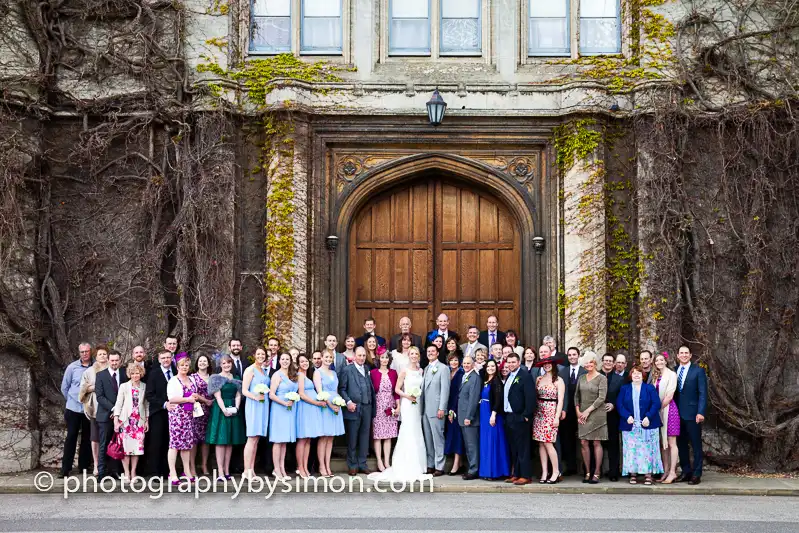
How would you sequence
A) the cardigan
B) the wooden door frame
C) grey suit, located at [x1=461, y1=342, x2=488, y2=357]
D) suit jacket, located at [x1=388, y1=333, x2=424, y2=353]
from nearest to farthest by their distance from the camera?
the cardigan, grey suit, located at [x1=461, y1=342, x2=488, y2=357], suit jacket, located at [x1=388, y1=333, x2=424, y2=353], the wooden door frame

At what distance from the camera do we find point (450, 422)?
13391 millimetres

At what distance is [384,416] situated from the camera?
44.0 ft

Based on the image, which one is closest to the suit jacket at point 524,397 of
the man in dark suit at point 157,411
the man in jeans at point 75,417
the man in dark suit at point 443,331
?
the man in dark suit at point 443,331

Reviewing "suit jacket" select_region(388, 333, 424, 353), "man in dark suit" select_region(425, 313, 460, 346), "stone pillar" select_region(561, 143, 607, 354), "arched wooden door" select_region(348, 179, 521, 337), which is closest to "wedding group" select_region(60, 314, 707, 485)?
"man in dark suit" select_region(425, 313, 460, 346)

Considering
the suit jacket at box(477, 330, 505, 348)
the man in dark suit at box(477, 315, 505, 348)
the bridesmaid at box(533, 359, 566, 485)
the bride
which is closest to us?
the bridesmaid at box(533, 359, 566, 485)

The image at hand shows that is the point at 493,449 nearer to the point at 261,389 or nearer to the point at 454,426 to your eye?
the point at 454,426

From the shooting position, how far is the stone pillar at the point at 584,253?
14.6 meters

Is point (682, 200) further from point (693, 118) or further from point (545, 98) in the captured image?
point (545, 98)

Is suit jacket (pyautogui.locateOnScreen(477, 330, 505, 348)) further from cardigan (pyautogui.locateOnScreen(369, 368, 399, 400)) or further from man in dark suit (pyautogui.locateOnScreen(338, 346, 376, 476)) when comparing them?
man in dark suit (pyautogui.locateOnScreen(338, 346, 376, 476))

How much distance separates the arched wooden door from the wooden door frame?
0.76ft

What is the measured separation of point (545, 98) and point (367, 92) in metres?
2.57

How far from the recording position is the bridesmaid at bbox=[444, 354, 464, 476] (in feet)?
43.8

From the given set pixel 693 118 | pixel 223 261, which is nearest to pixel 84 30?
pixel 223 261

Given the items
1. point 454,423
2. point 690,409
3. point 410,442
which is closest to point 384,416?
point 410,442
